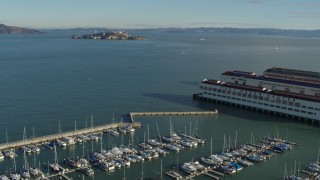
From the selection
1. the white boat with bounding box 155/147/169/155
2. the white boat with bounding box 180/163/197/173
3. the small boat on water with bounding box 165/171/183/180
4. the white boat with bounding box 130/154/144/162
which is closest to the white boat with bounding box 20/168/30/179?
the white boat with bounding box 130/154/144/162

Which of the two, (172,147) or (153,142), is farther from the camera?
(153,142)

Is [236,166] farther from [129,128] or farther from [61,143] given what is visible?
[61,143]

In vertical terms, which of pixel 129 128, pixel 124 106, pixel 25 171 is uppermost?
pixel 124 106

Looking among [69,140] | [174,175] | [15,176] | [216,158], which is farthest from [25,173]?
[216,158]

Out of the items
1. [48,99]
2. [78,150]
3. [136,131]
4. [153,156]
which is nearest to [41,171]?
[78,150]

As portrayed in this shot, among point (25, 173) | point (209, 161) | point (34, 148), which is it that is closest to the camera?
point (25, 173)

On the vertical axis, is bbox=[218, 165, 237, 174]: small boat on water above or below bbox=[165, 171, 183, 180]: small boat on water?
above

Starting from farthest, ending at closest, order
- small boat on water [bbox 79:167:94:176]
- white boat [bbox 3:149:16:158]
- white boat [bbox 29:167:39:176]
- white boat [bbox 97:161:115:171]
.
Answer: white boat [bbox 3:149:16:158] → white boat [bbox 97:161:115:171] → small boat on water [bbox 79:167:94:176] → white boat [bbox 29:167:39:176]

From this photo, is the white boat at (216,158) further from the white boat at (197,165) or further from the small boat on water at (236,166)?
the white boat at (197,165)

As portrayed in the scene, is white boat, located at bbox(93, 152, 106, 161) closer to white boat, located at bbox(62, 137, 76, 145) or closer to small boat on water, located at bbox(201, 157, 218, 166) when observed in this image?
white boat, located at bbox(62, 137, 76, 145)

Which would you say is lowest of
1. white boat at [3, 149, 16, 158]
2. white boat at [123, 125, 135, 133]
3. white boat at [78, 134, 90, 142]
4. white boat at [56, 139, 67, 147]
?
white boat at [3, 149, 16, 158]

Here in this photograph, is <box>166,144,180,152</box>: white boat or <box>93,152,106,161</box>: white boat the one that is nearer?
<box>93,152,106,161</box>: white boat
